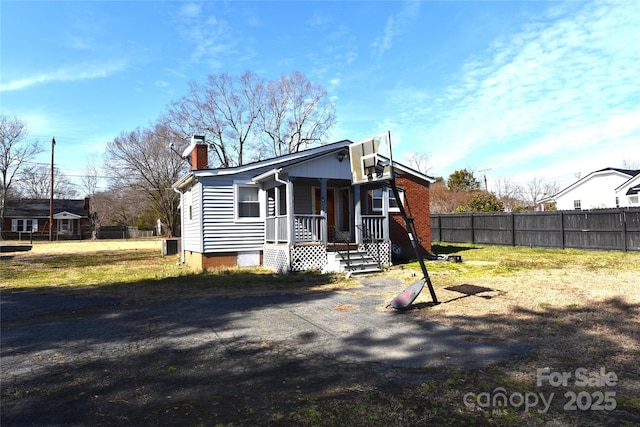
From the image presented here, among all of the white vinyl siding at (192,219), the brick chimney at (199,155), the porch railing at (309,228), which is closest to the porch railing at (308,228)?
the porch railing at (309,228)

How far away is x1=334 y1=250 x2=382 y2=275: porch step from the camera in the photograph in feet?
39.3

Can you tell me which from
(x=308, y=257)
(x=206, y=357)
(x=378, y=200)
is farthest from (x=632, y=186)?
(x=206, y=357)

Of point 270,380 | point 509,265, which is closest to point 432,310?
point 270,380

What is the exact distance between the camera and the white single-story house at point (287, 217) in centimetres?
1264

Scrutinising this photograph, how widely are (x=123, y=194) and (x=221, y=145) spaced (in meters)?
11.0

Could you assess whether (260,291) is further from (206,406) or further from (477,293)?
(206,406)

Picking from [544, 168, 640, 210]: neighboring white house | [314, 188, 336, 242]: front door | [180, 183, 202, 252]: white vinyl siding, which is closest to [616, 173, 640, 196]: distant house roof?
[544, 168, 640, 210]: neighboring white house

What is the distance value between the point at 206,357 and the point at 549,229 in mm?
19335

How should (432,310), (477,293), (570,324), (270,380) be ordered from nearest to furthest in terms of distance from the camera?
(270,380) → (570,324) → (432,310) → (477,293)

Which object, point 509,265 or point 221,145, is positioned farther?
point 221,145

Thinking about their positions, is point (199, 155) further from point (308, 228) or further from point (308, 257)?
point (308, 257)

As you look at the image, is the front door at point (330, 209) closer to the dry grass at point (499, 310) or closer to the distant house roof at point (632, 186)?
the dry grass at point (499, 310)

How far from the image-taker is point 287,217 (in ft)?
40.9

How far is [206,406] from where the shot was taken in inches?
138
